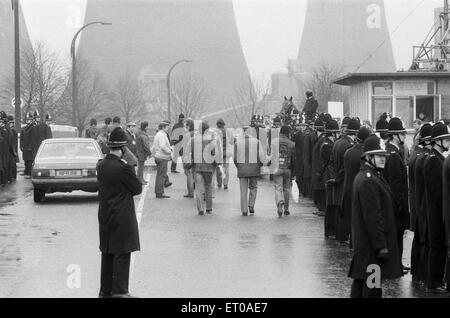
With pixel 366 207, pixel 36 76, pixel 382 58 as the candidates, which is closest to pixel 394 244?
pixel 366 207

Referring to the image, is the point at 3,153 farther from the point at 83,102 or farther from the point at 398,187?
the point at 83,102

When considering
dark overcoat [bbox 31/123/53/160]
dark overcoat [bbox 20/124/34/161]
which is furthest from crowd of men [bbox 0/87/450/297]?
dark overcoat [bbox 20/124/34/161]

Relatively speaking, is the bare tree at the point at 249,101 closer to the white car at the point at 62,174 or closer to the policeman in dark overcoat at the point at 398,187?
the white car at the point at 62,174

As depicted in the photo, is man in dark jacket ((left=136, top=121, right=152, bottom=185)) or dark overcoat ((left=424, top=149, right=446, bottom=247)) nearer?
dark overcoat ((left=424, top=149, right=446, bottom=247))

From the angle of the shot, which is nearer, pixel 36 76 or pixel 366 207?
pixel 366 207

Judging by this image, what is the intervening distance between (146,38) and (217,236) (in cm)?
10727

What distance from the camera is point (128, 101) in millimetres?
85688

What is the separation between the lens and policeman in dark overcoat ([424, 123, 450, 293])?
10.6 meters

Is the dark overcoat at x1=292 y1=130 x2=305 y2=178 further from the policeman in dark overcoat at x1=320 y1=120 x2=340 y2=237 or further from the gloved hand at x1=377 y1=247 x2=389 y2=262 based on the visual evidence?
the gloved hand at x1=377 y1=247 x2=389 y2=262

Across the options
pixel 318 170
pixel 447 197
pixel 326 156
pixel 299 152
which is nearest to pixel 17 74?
pixel 299 152

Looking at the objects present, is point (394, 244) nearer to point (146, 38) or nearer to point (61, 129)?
point (61, 129)

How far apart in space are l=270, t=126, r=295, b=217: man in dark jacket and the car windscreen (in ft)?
17.8

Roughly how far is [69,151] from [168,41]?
100.0 meters

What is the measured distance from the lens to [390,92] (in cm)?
3180
